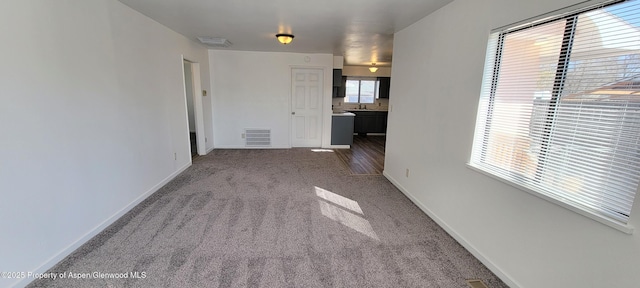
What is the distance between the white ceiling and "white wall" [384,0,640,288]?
1.18 ft

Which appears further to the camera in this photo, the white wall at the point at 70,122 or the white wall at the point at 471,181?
the white wall at the point at 70,122

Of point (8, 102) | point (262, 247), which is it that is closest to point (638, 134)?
point (262, 247)

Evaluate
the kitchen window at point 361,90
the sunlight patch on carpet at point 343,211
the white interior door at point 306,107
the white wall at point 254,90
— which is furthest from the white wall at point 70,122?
the kitchen window at point 361,90

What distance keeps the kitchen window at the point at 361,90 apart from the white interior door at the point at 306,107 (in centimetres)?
284

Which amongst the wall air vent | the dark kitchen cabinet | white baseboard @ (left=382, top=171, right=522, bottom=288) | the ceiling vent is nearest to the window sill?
white baseboard @ (left=382, top=171, right=522, bottom=288)

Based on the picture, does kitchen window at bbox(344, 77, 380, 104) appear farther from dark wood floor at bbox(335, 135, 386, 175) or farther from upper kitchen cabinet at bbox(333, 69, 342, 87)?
upper kitchen cabinet at bbox(333, 69, 342, 87)

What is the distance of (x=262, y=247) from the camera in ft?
7.48

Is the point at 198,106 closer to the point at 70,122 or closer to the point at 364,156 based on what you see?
the point at 70,122

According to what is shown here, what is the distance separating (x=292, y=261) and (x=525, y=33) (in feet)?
7.96

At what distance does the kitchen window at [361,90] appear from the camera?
8.91 m

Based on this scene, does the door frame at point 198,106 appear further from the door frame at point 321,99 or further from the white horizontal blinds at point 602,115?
the white horizontal blinds at point 602,115

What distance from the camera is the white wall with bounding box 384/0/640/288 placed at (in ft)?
4.65

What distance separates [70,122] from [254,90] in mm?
4082

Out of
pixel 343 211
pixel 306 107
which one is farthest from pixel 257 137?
pixel 343 211
